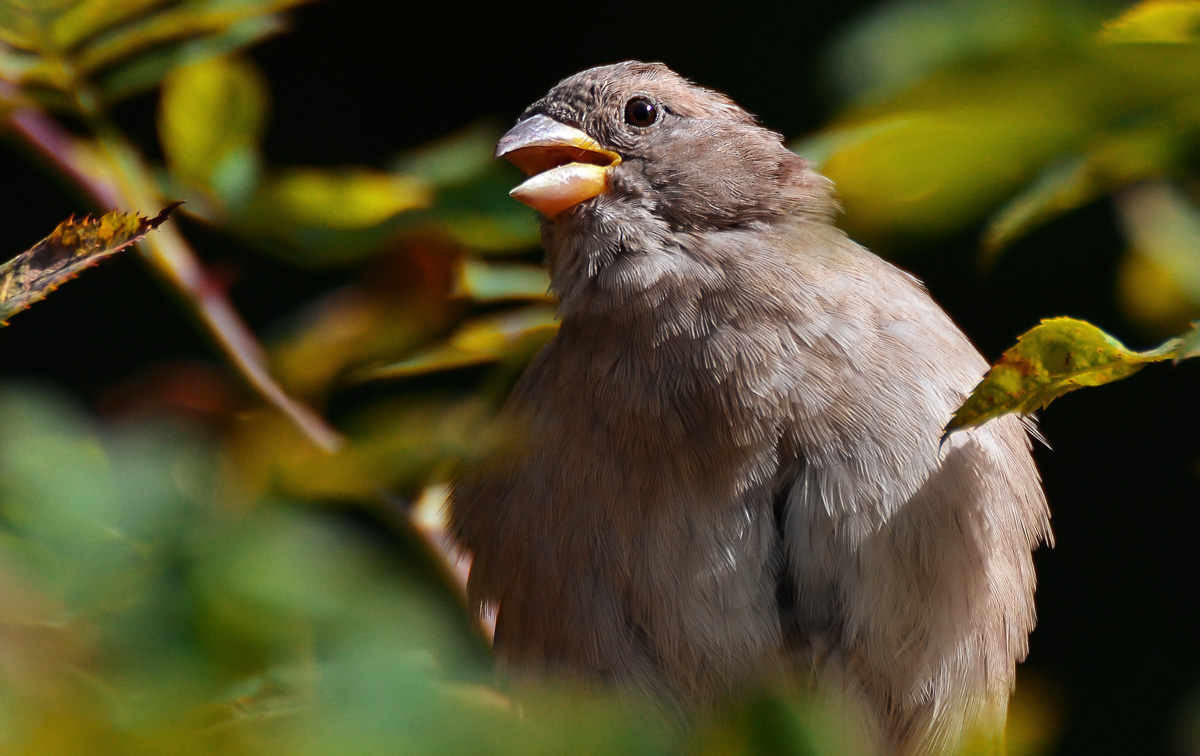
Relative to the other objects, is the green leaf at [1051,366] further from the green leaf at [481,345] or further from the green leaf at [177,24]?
the green leaf at [177,24]

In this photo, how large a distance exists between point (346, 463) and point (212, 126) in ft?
2.63

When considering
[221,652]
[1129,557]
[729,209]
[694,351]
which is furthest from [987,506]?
[1129,557]

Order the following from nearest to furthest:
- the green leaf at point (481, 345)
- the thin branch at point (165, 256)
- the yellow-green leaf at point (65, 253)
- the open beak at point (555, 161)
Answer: the yellow-green leaf at point (65, 253)
the green leaf at point (481, 345)
the thin branch at point (165, 256)
the open beak at point (555, 161)

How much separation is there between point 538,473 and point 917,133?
106 centimetres

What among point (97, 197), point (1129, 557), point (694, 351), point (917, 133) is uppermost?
point (917, 133)

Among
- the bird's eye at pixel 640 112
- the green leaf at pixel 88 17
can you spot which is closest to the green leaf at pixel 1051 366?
the green leaf at pixel 88 17

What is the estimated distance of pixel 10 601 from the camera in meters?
0.58

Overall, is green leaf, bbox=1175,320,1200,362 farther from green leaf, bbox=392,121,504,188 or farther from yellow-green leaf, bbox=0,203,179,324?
green leaf, bbox=392,121,504,188

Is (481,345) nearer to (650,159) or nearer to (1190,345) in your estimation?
(650,159)

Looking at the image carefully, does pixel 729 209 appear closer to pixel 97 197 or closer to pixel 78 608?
pixel 97 197

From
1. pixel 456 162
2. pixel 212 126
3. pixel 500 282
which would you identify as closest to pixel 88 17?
pixel 212 126

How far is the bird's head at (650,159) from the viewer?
1.51 m

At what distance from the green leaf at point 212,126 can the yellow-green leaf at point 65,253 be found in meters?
0.71

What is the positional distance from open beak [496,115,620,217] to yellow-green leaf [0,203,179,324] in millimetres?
823
